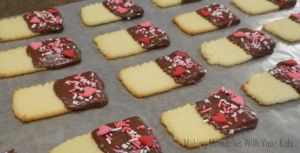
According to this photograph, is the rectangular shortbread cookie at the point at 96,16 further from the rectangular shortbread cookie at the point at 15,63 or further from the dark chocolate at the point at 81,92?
the dark chocolate at the point at 81,92

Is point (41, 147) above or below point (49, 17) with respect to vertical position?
below

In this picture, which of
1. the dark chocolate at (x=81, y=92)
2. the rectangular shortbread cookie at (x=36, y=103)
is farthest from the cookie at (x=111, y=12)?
the rectangular shortbread cookie at (x=36, y=103)

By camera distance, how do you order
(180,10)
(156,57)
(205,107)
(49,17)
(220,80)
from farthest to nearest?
(180,10)
(49,17)
(156,57)
(220,80)
(205,107)

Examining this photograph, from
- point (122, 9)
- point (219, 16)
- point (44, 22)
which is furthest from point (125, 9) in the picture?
point (219, 16)

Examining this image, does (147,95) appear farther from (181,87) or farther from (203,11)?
(203,11)

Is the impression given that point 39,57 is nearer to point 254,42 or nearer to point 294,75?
point 254,42

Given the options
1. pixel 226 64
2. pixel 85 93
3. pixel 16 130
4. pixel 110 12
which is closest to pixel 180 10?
pixel 110 12
